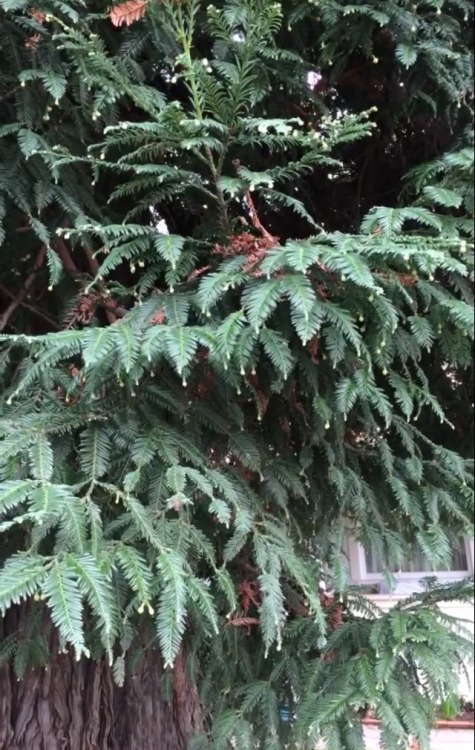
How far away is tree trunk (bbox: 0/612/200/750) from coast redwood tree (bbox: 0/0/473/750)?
0.7 inches

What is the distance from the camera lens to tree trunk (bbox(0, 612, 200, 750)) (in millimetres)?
2166

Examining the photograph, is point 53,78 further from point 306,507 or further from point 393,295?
point 306,507

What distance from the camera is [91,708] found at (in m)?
2.26

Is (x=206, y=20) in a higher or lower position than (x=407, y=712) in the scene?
higher

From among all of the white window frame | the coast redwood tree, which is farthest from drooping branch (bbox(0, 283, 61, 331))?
the white window frame

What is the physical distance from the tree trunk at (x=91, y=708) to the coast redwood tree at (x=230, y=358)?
0.06ft

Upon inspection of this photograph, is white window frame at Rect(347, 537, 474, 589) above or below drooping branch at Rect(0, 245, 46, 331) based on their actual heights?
below

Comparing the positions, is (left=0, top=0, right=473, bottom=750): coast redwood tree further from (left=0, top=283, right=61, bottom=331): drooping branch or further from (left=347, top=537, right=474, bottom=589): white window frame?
(left=347, top=537, right=474, bottom=589): white window frame

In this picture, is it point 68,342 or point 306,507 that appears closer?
point 68,342

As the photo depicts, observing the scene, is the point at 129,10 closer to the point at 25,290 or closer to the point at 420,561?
the point at 25,290

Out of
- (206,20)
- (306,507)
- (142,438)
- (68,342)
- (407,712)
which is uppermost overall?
(206,20)

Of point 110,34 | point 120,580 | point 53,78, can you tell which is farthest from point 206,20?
→ point 120,580

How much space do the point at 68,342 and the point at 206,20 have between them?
39.8 inches

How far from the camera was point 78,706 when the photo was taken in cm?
223
